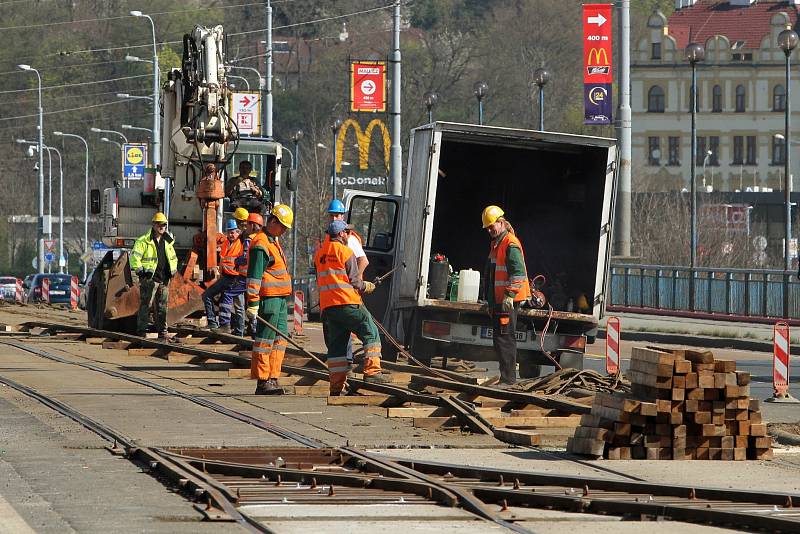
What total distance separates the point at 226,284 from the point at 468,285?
4640mm

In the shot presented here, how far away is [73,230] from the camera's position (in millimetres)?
109750

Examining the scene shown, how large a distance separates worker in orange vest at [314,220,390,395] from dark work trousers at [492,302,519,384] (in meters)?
1.51

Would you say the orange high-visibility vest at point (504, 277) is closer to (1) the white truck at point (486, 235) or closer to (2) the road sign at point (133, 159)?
(1) the white truck at point (486, 235)

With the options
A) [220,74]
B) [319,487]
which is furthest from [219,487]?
[220,74]

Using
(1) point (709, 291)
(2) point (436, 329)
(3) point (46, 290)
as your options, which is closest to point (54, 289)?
(3) point (46, 290)

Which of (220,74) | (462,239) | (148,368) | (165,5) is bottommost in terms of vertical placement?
(148,368)

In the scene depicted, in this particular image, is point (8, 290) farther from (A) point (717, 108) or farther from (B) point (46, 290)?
(A) point (717, 108)

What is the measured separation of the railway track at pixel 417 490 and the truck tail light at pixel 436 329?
24.9 feet

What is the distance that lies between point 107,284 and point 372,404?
37.5ft

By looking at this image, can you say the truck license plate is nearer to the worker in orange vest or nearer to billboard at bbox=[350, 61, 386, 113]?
the worker in orange vest

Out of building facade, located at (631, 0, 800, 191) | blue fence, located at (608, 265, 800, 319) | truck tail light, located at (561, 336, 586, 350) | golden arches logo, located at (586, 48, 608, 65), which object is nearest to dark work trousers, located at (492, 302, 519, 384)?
truck tail light, located at (561, 336, 586, 350)

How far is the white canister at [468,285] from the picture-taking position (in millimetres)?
20375

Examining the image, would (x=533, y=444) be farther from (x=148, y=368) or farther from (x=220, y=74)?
(x=220, y=74)

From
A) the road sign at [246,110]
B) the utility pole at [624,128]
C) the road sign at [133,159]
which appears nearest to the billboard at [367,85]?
the road sign at [246,110]
